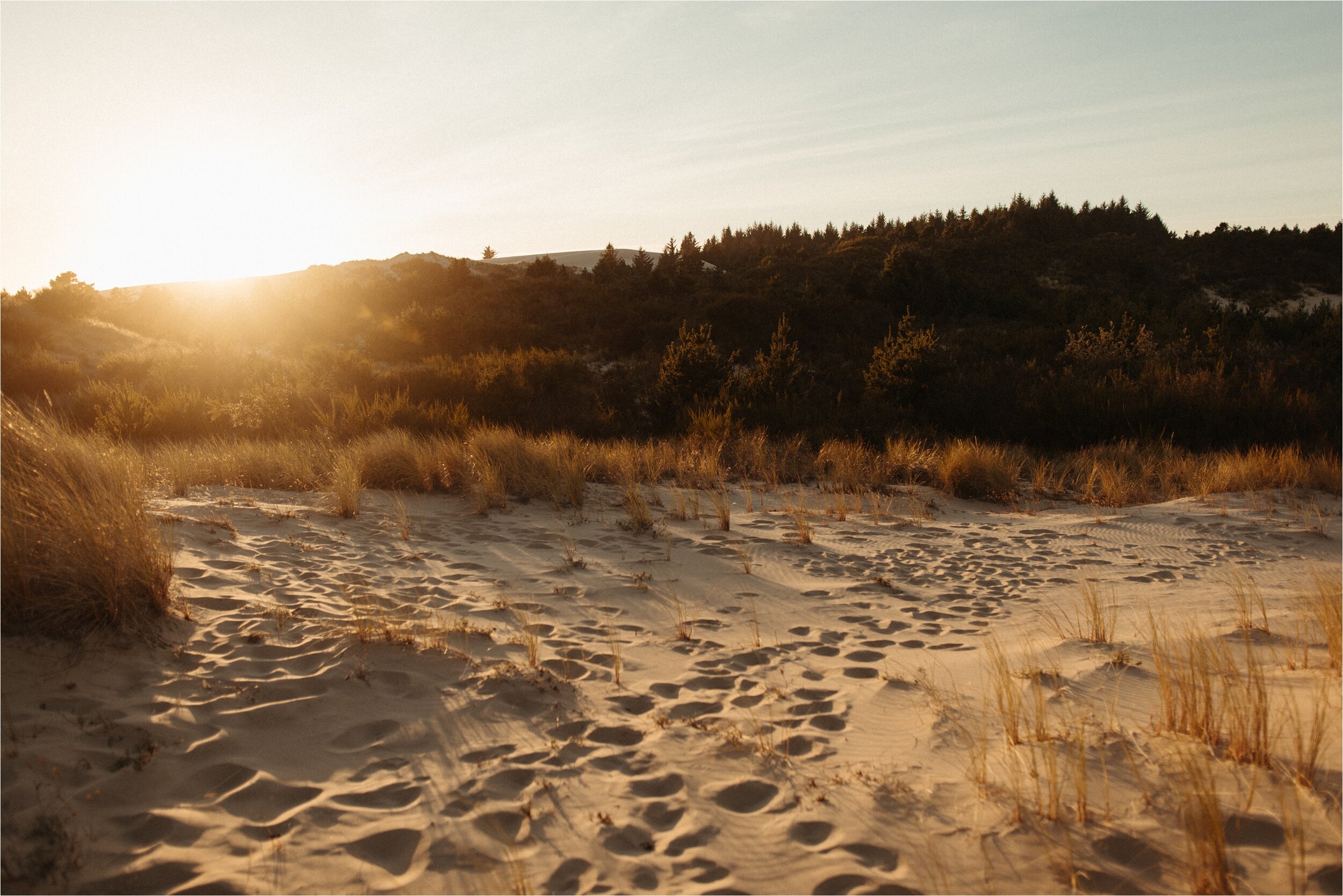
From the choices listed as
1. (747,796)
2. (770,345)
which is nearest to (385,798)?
(747,796)

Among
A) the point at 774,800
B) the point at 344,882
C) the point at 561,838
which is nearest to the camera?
the point at 344,882

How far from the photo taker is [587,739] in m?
3.03

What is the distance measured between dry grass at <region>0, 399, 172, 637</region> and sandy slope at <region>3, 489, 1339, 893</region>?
0.71ft

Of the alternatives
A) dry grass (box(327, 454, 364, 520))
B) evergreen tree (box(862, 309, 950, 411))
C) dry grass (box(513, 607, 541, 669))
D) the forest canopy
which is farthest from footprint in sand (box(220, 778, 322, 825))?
evergreen tree (box(862, 309, 950, 411))

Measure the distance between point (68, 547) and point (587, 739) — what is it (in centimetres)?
274

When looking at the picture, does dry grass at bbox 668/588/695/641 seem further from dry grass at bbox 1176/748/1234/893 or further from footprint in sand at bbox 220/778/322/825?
dry grass at bbox 1176/748/1234/893

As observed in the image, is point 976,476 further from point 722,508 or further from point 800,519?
point 722,508

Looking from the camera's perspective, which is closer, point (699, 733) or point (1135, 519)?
point (699, 733)

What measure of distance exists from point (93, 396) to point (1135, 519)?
58.5 feet

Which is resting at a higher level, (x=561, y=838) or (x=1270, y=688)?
(x=1270, y=688)

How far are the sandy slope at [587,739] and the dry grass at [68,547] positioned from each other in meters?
0.22

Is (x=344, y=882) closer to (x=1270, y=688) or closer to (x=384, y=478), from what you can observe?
(x=1270, y=688)

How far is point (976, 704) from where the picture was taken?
10.9 feet

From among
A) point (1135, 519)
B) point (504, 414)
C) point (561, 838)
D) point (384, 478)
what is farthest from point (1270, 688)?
point (504, 414)
